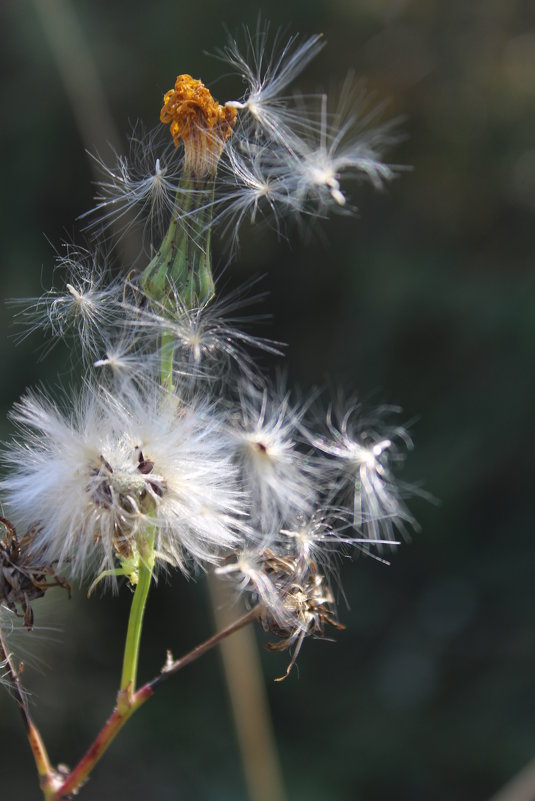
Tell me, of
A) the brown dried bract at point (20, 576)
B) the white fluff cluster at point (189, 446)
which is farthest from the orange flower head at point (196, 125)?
the brown dried bract at point (20, 576)

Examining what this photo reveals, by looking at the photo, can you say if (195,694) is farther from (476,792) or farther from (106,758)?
(476,792)

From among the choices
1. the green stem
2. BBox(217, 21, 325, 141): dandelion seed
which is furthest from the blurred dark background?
the green stem

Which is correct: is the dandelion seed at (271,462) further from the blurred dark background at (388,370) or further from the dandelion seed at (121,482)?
the blurred dark background at (388,370)

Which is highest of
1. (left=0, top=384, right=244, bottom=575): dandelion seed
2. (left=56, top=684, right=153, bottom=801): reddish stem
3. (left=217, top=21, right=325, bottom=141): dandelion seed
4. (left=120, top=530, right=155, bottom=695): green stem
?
(left=217, top=21, right=325, bottom=141): dandelion seed

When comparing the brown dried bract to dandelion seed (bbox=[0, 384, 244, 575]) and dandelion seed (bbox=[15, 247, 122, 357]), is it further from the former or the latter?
dandelion seed (bbox=[15, 247, 122, 357])

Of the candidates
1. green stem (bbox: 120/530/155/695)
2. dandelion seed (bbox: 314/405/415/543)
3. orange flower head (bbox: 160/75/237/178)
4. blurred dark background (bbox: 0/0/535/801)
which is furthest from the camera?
blurred dark background (bbox: 0/0/535/801)

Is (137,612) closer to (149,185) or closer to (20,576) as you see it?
(20,576)

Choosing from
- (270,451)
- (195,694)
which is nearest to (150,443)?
(270,451)
